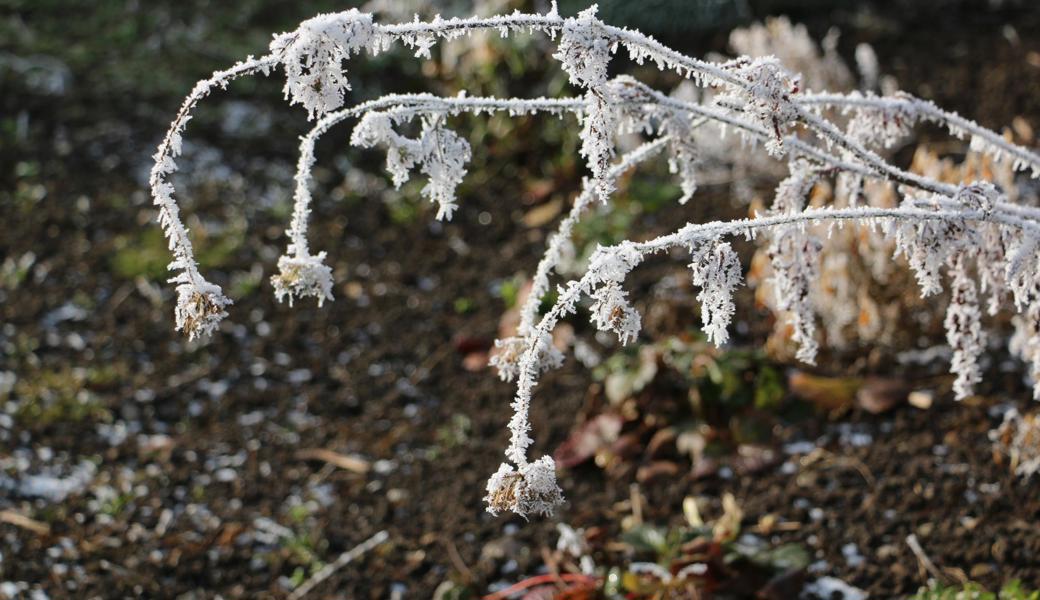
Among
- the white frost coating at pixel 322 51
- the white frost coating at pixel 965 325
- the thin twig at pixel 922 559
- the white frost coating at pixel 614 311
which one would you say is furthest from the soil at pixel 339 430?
the white frost coating at pixel 322 51

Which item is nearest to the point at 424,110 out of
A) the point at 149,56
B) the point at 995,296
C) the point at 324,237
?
the point at 995,296

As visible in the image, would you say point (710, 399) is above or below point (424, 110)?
below

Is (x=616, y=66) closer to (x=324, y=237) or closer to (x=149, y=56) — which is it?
(x=324, y=237)

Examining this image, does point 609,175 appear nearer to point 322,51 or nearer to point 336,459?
point 322,51

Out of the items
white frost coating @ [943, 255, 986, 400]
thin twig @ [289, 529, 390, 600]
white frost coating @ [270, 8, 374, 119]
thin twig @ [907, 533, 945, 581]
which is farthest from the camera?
thin twig @ [289, 529, 390, 600]

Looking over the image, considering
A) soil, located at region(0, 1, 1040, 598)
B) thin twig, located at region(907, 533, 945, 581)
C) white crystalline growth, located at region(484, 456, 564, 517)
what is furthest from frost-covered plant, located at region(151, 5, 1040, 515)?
soil, located at region(0, 1, 1040, 598)

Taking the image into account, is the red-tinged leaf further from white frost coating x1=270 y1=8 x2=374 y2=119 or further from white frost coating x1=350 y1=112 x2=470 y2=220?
white frost coating x1=270 y1=8 x2=374 y2=119

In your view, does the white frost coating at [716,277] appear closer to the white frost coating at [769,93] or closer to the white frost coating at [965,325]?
the white frost coating at [769,93]
